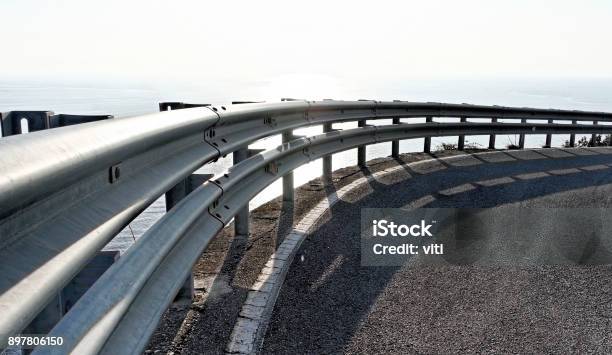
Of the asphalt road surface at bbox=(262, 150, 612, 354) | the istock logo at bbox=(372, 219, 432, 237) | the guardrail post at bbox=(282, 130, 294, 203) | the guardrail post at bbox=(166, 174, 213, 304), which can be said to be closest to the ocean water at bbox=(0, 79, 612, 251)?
the guardrail post at bbox=(282, 130, 294, 203)

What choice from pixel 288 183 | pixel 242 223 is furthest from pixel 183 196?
pixel 288 183

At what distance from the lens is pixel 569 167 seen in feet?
25.2

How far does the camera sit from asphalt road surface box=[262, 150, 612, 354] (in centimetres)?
256

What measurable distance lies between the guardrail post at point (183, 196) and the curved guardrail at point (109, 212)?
0.07 meters

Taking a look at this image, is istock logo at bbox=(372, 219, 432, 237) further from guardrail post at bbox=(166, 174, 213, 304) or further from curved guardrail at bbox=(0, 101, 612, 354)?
guardrail post at bbox=(166, 174, 213, 304)

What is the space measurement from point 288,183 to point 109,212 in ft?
11.1

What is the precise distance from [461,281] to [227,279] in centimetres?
150

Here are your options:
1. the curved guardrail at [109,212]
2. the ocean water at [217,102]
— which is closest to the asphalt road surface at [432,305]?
the curved guardrail at [109,212]

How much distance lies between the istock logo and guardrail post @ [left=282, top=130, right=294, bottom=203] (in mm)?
916

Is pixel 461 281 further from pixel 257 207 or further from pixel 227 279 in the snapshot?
pixel 257 207

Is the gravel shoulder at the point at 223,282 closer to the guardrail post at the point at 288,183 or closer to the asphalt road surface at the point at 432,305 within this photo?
the guardrail post at the point at 288,183

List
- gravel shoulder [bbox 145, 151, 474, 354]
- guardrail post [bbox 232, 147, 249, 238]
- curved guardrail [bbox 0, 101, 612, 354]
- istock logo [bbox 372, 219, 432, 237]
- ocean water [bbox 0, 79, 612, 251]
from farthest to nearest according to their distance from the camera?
ocean water [bbox 0, 79, 612, 251], istock logo [bbox 372, 219, 432, 237], guardrail post [bbox 232, 147, 249, 238], gravel shoulder [bbox 145, 151, 474, 354], curved guardrail [bbox 0, 101, 612, 354]

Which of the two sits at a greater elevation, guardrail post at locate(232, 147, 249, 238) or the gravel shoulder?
guardrail post at locate(232, 147, 249, 238)
